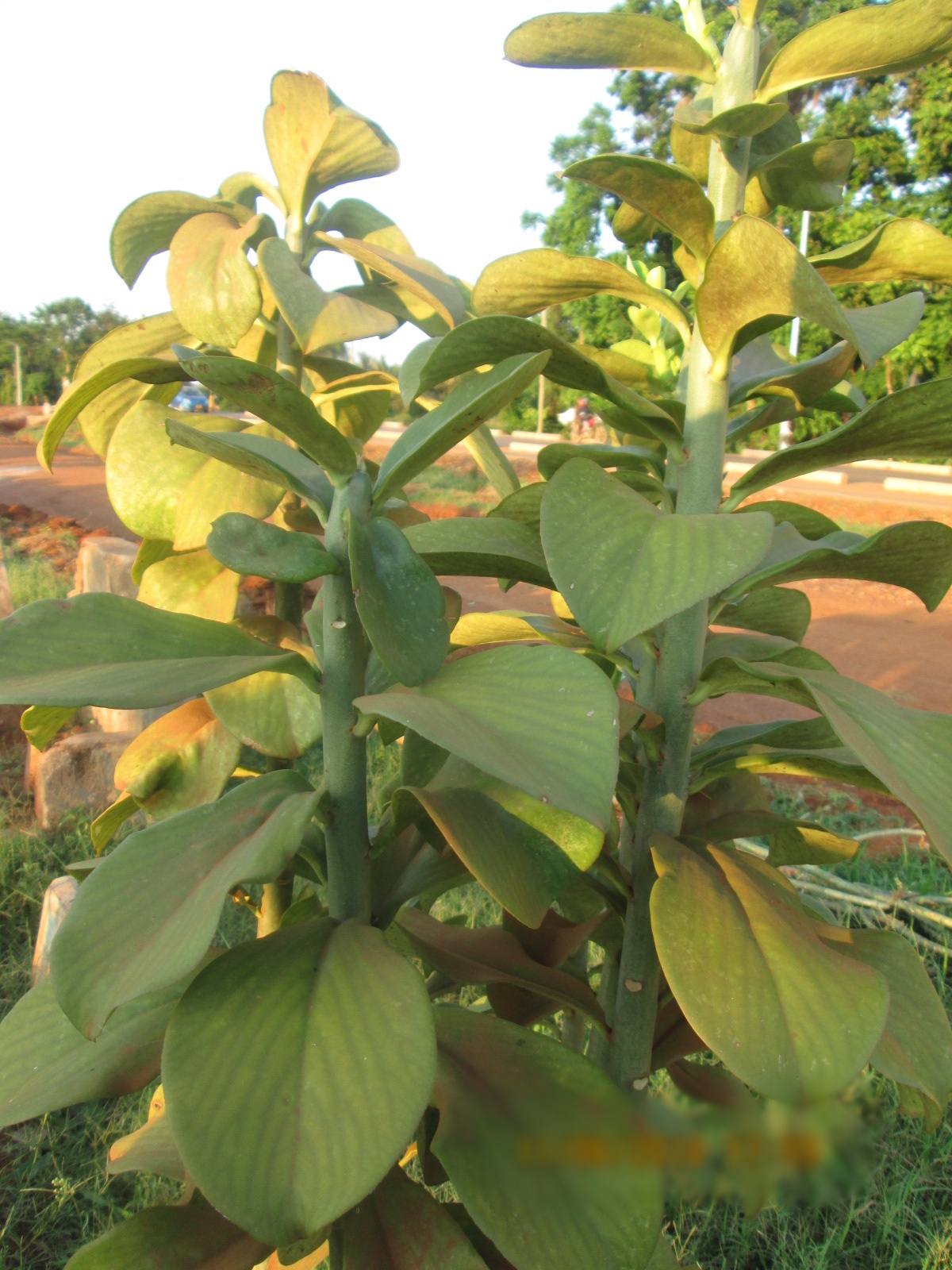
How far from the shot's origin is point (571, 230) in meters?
15.6

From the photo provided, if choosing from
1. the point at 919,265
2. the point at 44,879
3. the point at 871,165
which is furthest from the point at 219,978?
the point at 871,165

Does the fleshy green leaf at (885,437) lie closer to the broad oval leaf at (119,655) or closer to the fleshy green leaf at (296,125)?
the broad oval leaf at (119,655)

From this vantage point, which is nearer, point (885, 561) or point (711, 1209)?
point (885, 561)

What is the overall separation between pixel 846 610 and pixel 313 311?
594 cm

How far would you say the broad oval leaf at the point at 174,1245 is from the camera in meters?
0.65

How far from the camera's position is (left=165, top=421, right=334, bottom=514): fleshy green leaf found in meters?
0.59

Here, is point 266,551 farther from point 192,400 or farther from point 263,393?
point 192,400

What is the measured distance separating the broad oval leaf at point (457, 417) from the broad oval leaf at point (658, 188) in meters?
0.17

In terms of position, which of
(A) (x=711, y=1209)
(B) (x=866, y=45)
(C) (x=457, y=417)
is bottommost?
(A) (x=711, y=1209)

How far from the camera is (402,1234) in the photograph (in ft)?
2.15

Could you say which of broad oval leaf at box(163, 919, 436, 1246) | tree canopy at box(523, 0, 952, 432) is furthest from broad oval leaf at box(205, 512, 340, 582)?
tree canopy at box(523, 0, 952, 432)

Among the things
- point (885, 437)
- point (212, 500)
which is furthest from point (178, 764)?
point (885, 437)

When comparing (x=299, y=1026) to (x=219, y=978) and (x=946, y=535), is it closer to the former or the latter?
(x=219, y=978)

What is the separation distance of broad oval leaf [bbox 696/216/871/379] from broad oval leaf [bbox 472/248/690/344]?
10 cm
